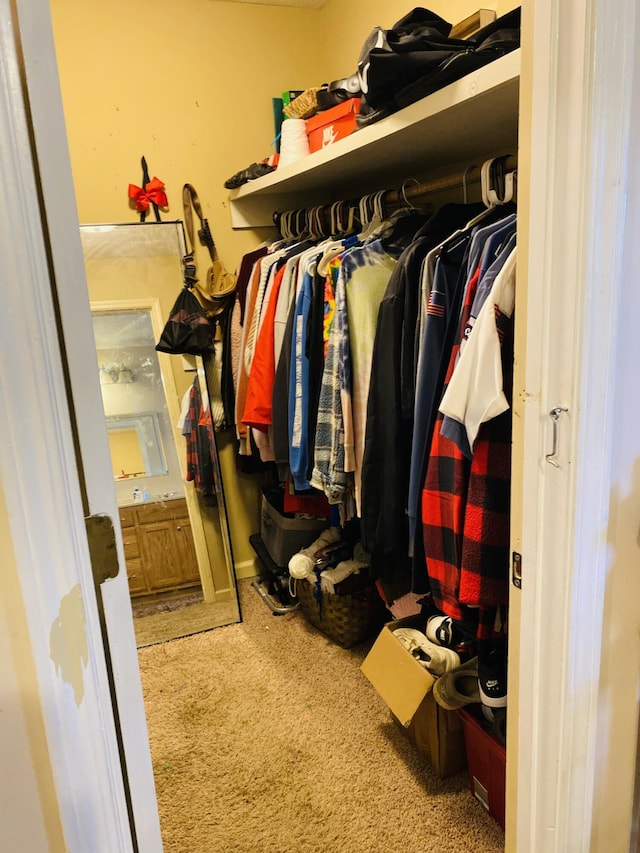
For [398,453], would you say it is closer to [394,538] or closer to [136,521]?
[394,538]

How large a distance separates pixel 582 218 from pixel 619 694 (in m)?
0.84

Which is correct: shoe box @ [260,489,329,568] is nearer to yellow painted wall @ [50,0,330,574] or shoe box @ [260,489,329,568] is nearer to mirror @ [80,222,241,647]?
mirror @ [80,222,241,647]

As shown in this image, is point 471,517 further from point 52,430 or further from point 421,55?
point 421,55

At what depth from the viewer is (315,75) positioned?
2527mm

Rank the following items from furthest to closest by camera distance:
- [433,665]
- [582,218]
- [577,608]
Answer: [433,665]
[577,608]
[582,218]

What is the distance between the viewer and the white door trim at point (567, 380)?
0.79m

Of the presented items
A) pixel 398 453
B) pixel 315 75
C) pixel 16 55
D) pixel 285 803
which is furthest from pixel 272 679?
pixel 315 75

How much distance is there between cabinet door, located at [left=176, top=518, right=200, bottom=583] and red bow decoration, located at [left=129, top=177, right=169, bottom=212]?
1.37 m

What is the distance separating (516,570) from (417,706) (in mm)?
740

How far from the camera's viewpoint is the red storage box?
1.42 m

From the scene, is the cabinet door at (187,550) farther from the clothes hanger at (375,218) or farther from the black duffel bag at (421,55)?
the black duffel bag at (421,55)

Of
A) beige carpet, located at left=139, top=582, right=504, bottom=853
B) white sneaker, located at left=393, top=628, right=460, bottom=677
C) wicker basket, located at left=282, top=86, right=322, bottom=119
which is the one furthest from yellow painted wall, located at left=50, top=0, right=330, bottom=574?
white sneaker, located at left=393, top=628, right=460, bottom=677

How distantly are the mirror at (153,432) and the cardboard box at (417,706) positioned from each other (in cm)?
100

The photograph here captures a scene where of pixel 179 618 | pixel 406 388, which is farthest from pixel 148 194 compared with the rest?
pixel 179 618
